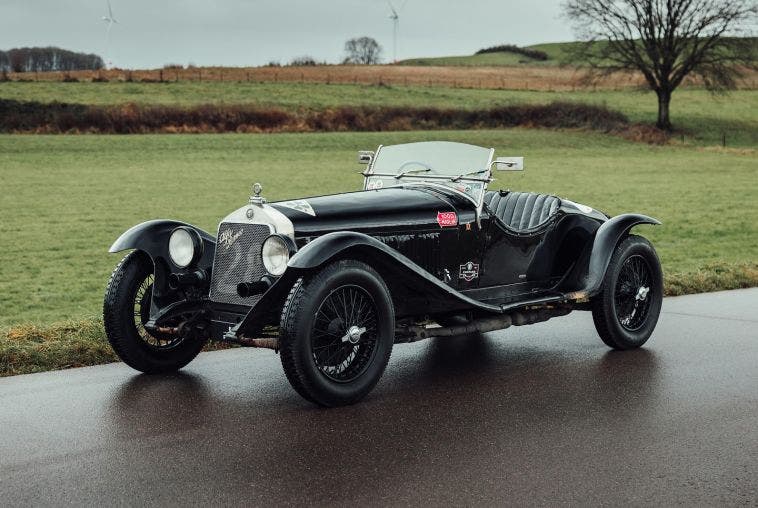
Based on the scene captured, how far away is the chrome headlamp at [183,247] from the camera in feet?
22.1

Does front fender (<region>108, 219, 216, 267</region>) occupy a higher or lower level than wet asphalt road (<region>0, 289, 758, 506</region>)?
higher

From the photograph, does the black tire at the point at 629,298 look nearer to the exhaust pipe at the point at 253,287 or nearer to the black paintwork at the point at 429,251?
the black paintwork at the point at 429,251

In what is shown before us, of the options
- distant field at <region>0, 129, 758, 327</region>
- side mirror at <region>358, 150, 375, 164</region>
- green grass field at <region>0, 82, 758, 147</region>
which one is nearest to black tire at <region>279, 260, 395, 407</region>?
side mirror at <region>358, 150, 375, 164</region>

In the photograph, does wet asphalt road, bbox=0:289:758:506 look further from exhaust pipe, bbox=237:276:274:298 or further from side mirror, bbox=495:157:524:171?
side mirror, bbox=495:157:524:171

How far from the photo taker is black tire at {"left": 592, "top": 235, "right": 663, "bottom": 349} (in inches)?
299

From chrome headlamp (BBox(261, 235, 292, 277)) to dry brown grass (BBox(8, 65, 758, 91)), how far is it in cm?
5640

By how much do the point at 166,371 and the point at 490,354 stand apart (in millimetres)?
2519

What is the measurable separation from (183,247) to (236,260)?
56 centimetres

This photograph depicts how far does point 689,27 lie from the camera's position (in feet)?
184

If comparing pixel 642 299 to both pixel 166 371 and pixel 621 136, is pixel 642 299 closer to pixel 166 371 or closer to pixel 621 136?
pixel 166 371

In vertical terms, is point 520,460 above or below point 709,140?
below

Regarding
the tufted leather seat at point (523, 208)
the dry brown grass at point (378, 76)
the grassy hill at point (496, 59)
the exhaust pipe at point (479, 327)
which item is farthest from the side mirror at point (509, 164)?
the grassy hill at point (496, 59)

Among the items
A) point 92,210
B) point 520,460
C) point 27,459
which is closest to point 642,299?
point 520,460

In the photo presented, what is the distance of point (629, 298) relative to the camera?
7930 millimetres
